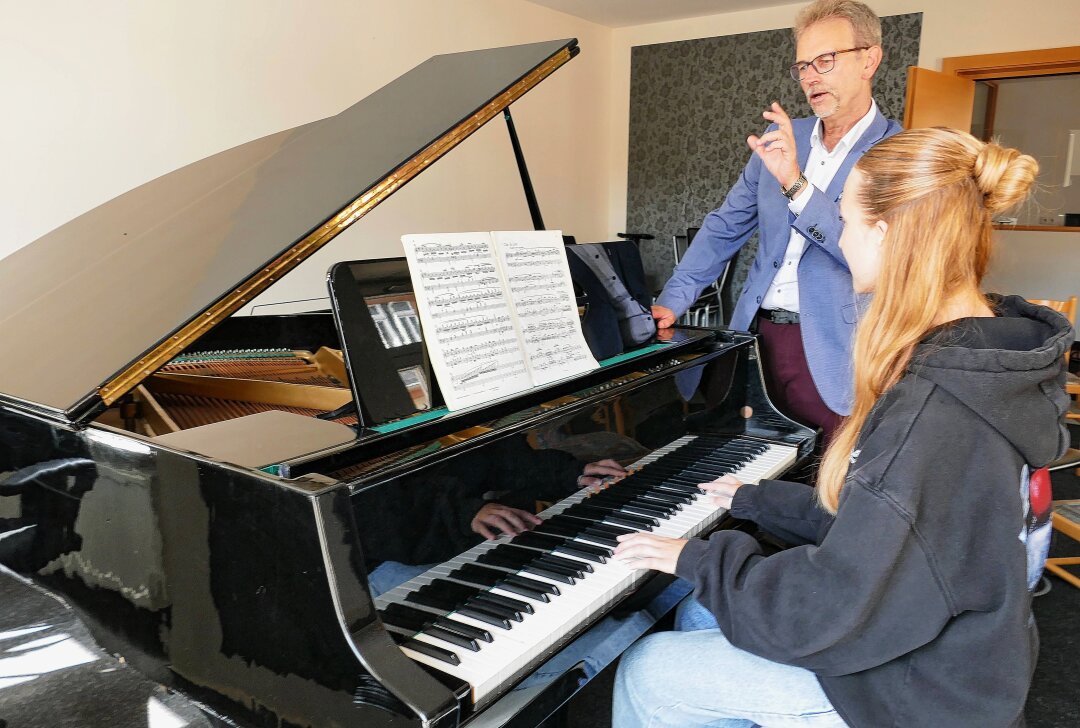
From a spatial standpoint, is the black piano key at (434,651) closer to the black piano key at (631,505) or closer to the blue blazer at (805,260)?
the black piano key at (631,505)

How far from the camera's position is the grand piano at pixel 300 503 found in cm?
99

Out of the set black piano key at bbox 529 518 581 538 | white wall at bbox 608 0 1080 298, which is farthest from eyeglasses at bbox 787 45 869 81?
white wall at bbox 608 0 1080 298

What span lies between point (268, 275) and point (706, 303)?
19.7 ft

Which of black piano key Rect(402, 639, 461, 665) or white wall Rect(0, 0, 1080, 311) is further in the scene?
white wall Rect(0, 0, 1080, 311)

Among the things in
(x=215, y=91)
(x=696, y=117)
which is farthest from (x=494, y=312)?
(x=696, y=117)

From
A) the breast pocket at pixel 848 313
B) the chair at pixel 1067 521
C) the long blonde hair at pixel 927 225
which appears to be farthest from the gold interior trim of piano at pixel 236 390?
the chair at pixel 1067 521

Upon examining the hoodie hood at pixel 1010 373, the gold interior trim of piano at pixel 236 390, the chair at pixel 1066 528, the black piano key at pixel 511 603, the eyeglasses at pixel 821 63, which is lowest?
the chair at pixel 1066 528

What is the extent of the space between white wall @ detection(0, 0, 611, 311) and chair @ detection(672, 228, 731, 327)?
1587 mm

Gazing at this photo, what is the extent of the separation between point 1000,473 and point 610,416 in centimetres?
79

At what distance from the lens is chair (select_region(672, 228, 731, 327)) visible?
690 cm

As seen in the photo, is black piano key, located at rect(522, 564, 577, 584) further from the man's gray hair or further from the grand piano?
the man's gray hair

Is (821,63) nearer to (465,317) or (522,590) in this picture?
(465,317)

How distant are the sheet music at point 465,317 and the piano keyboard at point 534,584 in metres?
0.28

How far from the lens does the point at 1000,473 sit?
3.24 feet
